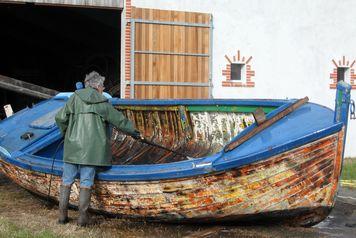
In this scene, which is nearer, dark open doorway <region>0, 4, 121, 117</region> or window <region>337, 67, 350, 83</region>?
window <region>337, 67, 350, 83</region>

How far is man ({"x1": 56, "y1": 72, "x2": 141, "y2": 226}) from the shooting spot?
5.81 meters

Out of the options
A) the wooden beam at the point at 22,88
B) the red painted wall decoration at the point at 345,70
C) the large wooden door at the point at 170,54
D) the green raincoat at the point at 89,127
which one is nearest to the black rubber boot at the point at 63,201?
the green raincoat at the point at 89,127

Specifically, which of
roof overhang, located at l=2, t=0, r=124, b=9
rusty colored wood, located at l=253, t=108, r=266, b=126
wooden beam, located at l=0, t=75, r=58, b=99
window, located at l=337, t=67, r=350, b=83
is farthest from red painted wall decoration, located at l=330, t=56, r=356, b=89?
rusty colored wood, located at l=253, t=108, r=266, b=126

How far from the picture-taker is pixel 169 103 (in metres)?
7.64

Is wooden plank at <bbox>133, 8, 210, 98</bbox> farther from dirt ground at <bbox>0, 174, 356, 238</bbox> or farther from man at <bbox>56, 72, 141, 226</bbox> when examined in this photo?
man at <bbox>56, 72, 141, 226</bbox>

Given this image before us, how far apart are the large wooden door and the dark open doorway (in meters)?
5.29

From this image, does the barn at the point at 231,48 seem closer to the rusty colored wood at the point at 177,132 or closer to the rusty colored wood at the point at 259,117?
the rusty colored wood at the point at 177,132

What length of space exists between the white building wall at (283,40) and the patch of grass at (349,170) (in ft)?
2.91

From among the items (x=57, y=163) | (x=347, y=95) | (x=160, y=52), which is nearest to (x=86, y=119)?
(x=57, y=163)

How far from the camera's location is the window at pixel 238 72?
12.9 metres

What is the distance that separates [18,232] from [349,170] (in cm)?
809

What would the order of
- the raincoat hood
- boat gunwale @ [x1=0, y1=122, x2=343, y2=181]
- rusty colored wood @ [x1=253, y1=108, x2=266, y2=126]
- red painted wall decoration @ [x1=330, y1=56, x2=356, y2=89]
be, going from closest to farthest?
boat gunwale @ [x1=0, y1=122, x2=343, y2=181]
rusty colored wood @ [x1=253, y1=108, x2=266, y2=126]
the raincoat hood
red painted wall decoration @ [x1=330, y1=56, x2=356, y2=89]

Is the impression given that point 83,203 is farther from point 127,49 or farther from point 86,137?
point 127,49

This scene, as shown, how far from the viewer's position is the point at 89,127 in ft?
19.1
